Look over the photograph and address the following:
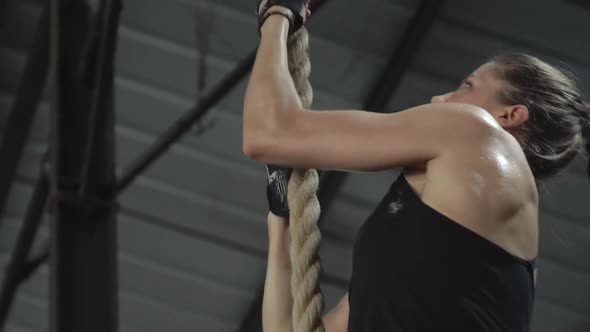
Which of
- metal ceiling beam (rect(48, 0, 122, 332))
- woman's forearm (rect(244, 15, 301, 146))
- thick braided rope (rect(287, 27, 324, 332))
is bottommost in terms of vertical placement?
metal ceiling beam (rect(48, 0, 122, 332))

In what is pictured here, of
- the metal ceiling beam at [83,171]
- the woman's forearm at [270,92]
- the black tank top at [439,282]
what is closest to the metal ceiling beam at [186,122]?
the metal ceiling beam at [83,171]

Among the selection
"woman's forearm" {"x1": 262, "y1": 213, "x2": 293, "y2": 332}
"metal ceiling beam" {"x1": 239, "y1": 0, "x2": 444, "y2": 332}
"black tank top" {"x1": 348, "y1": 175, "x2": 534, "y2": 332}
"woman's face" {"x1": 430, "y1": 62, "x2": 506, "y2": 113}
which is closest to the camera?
"black tank top" {"x1": 348, "y1": 175, "x2": 534, "y2": 332}

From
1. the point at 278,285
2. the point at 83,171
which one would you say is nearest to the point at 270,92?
the point at 278,285

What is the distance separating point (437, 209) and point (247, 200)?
508 centimetres

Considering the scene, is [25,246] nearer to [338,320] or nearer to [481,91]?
[338,320]

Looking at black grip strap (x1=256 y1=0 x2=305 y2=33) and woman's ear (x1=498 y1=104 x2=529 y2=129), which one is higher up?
woman's ear (x1=498 y1=104 x2=529 y2=129)

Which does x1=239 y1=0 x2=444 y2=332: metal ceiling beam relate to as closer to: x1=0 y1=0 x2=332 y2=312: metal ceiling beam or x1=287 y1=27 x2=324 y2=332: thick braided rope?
x1=0 y1=0 x2=332 y2=312: metal ceiling beam

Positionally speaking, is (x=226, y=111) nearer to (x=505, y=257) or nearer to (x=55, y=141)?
(x=55, y=141)

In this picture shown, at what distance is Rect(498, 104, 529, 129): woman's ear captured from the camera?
1362 mm

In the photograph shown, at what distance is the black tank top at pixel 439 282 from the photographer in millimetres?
1171

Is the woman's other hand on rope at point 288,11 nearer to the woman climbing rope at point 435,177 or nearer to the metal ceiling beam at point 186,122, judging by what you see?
the woman climbing rope at point 435,177

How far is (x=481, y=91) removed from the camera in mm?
1418

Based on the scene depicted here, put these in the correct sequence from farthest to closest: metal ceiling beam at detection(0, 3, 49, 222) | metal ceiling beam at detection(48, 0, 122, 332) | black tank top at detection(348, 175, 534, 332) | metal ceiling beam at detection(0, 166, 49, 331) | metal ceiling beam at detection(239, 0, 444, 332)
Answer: metal ceiling beam at detection(0, 3, 49, 222)
metal ceiling beam at detection(239, 0, 444, 332)
metal ceiling beam at detection(0, 166, 49, 331)
metal ceiling beam at detection(48, 0, 122, 332)
black tank top at detection(348, 175, 534, 332)

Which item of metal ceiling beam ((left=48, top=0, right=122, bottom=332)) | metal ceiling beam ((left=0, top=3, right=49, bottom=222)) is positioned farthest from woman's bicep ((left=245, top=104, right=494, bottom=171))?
metal ceiling beam ((left=0, top=3, right=49, bottom=222))
